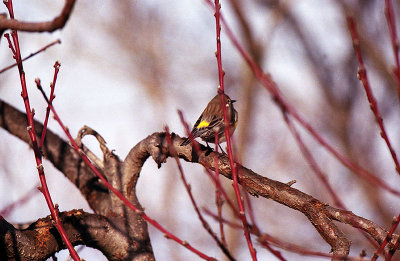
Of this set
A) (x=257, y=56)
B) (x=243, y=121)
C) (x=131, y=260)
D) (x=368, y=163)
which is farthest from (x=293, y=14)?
(x=131, y=260)

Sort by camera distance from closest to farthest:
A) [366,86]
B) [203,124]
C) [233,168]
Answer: [366,86] → [233,168] → [203,124]

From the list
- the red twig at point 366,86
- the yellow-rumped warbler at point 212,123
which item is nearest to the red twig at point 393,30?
the red twig at point 366,86

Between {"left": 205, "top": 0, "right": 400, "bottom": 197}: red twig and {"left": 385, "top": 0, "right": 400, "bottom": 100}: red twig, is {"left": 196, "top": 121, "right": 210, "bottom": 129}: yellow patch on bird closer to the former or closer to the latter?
{"left": 205, "top": 0, "right": 400, "bottom": 197}: red twig

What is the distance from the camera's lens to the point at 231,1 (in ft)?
31.6

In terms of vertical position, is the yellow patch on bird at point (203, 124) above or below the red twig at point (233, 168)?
above

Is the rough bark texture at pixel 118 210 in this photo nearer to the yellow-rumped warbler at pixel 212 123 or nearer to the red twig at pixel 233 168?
the red twig at pixel 233 168

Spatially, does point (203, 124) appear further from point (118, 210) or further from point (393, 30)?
point (393, 30)

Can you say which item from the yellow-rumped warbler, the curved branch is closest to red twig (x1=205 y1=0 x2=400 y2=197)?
the curved branch

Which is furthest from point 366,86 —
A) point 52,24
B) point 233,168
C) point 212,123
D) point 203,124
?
point 203,124

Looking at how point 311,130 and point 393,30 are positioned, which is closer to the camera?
point 393,30

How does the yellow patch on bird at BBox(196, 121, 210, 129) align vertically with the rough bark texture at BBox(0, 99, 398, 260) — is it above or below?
above

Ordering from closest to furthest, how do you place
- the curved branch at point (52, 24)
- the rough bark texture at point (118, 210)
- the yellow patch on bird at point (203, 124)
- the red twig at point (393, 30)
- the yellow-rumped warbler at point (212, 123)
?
1. the red twig at point (393, 30)
2. the curved branch at point (52, 24)
3. the rough bark texture at point (118, 210)
4. the yellow-rumped warbler at point (212, 123)
5. the yellow patch on bird at point (203, 124)

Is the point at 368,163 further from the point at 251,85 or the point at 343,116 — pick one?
the point at 251,85

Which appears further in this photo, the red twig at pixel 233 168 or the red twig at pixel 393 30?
the red twig at pixel 233 168
